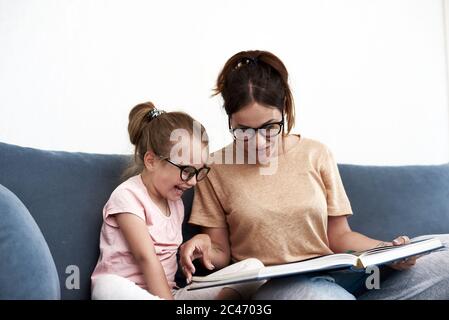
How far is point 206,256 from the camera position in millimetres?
1407

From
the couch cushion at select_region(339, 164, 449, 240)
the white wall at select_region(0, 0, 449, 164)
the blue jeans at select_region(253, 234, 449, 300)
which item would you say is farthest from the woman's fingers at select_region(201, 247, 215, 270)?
the white wall at select_region(0, 0, 449, 164)

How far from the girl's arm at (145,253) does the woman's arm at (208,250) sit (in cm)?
7

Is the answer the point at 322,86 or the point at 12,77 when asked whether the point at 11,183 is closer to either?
the point at 12,77

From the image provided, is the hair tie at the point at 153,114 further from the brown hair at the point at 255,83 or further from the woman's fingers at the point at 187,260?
the woman's fingers at the point at 187,260

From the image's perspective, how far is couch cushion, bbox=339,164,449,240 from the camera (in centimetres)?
173

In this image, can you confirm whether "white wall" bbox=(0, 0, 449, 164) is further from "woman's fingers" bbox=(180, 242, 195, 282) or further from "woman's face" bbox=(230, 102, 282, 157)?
"woman's fingers" bbox=(180, 242, 195, 282)

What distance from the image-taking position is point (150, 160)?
4.75 feet

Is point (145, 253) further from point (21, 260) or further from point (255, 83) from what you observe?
point (255, 83)

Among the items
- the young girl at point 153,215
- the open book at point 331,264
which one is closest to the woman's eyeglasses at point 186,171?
the young girl at point 153,215

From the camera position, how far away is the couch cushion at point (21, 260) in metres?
0.99

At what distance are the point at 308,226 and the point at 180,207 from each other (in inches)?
14.4

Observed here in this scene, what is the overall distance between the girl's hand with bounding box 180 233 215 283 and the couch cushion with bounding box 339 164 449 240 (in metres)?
0.54
